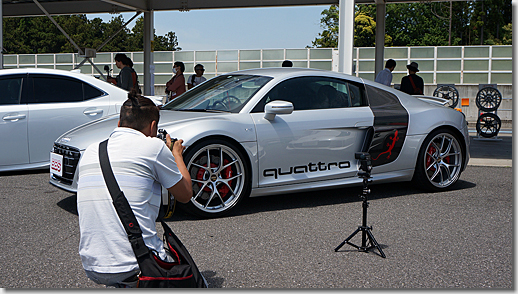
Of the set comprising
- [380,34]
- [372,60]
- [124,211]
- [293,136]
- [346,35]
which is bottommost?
[124,211]

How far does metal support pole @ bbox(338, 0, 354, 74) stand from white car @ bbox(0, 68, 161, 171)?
3.17 meters

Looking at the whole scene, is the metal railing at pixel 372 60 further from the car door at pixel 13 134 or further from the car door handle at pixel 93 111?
the car door at pixel 13 134

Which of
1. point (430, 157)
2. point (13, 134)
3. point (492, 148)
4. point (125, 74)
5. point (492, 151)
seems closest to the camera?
point (430, 157)

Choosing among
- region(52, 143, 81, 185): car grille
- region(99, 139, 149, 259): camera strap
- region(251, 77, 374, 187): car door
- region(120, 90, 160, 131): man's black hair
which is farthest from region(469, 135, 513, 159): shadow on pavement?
region(99, 139, 149, 259): camera strap

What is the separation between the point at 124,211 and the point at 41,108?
5302 mm

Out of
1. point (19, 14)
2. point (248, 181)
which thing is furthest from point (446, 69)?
point (248, 181)

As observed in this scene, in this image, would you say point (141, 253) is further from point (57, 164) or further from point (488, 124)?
point (488, 124)

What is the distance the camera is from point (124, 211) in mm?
2484

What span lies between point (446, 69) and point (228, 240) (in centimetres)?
2270

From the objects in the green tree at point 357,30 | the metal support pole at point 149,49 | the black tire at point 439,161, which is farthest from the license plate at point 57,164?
the green tree at point 357,30

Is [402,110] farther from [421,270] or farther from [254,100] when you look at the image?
[421,270]

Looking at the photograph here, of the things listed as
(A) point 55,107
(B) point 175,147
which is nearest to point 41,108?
(A) point 55,107

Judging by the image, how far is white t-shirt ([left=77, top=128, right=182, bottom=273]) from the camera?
2508mm

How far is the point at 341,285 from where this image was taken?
3436 mm
